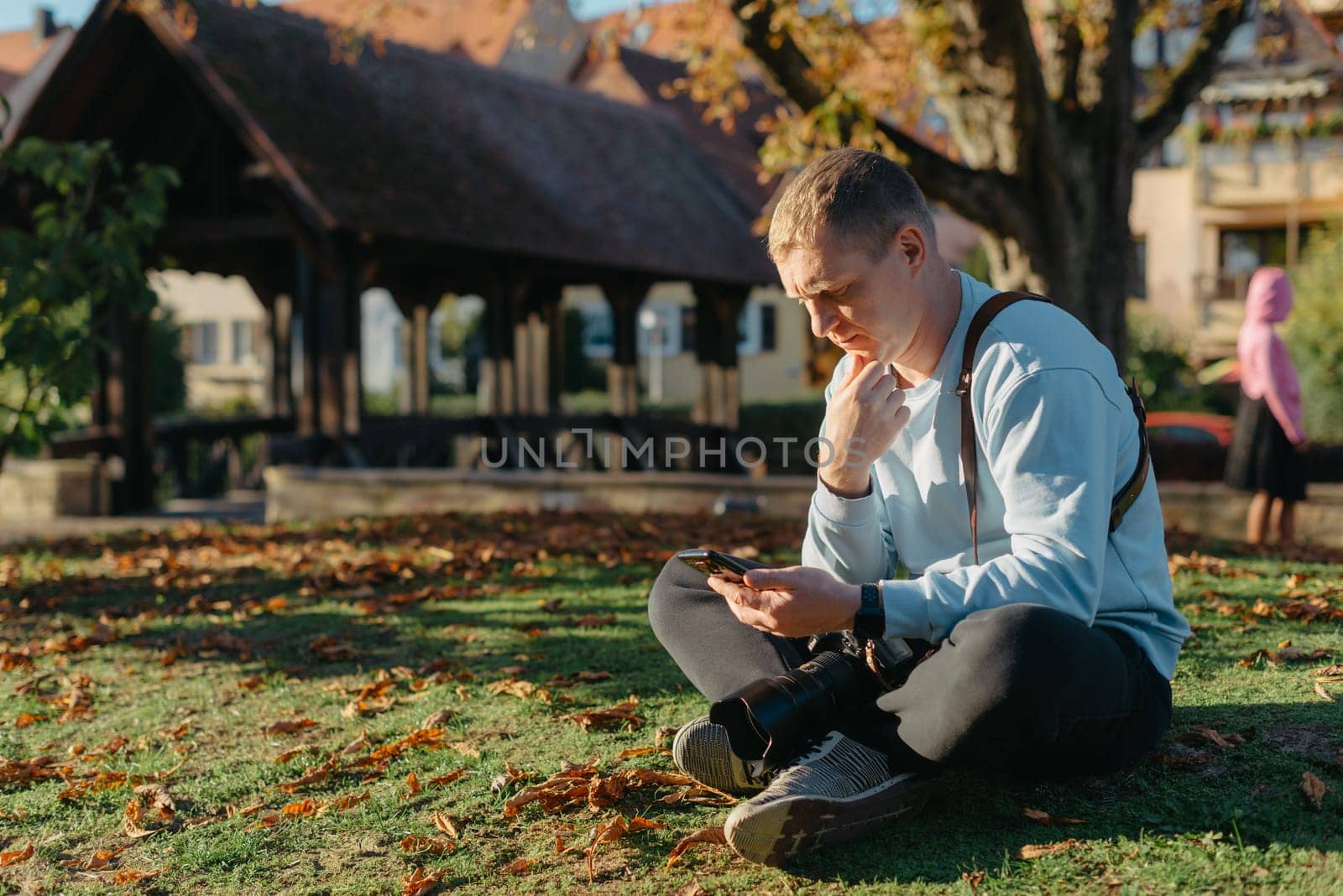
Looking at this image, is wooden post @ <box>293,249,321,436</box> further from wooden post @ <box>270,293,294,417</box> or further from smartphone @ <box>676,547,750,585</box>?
smartphone @ <box>676,547,750,585</box>

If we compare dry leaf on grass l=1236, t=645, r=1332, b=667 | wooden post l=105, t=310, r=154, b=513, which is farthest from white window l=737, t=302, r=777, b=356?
dry leaf on grass l=1236, t=645, r=1332, b=667

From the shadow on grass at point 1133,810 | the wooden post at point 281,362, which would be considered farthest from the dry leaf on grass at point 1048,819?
the wooden post at point 281,362

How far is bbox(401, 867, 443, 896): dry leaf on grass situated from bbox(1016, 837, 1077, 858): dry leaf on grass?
1.32m

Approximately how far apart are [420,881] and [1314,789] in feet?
6.75

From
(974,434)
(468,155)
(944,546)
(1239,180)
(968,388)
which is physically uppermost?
(1239,180)

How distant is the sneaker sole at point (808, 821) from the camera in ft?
9.34

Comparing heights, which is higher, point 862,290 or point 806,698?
point 862,290

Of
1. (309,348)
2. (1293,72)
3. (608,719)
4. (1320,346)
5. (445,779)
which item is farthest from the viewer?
(1293,72)

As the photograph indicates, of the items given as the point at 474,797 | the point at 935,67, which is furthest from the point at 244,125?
the point at 474,797

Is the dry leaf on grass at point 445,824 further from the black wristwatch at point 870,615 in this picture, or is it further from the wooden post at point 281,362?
the wooden post at point 281,362

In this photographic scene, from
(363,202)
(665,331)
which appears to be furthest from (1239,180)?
(363,202)

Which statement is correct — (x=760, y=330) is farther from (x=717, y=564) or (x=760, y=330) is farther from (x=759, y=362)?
(x=717, y=564)

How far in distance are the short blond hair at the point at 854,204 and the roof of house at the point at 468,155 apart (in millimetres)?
9553

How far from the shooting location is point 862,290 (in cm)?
298
